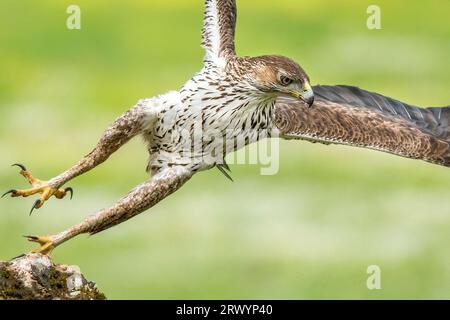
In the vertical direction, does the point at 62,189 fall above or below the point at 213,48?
below

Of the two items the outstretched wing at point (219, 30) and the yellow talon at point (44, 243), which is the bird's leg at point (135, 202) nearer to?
the yellow talon at point (44, 243)

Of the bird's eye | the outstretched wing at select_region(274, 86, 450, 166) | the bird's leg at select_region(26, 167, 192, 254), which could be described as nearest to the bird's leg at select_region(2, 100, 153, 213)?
the bird's leg at select_region(26, 167, 192, 254)

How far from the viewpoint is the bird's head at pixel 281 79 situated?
12547 mm

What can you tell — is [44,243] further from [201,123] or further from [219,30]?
[219,30]

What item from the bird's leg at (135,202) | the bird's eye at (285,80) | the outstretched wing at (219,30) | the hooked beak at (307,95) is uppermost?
the outstretched wing at (219,30)

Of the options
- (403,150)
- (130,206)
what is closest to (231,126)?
(130,206)

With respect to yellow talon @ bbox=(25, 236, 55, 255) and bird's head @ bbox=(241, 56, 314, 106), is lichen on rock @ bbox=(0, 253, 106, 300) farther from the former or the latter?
bird's head @ bbox=(241, 56, 314, 106)

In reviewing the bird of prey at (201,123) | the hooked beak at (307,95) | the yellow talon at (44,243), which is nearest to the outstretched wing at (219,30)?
the bird of prey at (201,123)

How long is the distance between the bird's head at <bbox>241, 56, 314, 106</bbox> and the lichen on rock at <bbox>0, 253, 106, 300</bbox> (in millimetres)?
2555

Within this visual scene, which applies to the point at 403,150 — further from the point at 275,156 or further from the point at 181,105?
the point at 181,105

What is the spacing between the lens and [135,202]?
12.9 meters

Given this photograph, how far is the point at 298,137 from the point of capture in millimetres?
13938

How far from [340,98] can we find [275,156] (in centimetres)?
210

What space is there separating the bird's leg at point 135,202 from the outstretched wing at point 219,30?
4.10ft
